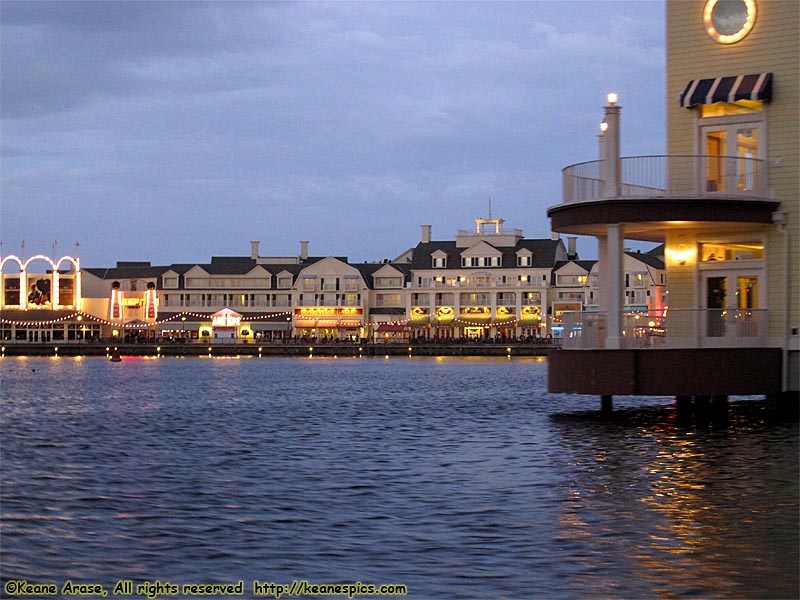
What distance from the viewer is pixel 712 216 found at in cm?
3072

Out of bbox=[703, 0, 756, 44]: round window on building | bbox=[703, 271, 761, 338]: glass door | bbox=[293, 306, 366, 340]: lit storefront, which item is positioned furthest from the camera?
bbox=[293, 306, 366, 340]: lit storefront

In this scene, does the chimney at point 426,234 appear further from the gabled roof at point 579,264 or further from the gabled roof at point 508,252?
the gabled roof at point 579,264

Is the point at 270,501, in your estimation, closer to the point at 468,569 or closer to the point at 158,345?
the point at 468,569

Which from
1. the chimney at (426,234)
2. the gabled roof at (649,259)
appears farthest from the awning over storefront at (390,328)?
the gabled roof at (649,259)

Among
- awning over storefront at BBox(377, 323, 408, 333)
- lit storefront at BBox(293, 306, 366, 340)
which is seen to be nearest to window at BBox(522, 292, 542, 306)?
awning over storefront at BBox(377, 323, 408, 333)

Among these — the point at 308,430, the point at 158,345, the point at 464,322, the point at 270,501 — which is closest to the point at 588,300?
→ the point at 464,322

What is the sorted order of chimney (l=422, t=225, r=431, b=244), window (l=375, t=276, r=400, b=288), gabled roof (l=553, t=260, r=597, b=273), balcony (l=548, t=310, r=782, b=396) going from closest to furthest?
balcony (l=548, t=310, r=782, b=396) < gabled roof (l=553, t=260, r=597, b=273) < window (l=375, t=276, r=400, b=288) < chimney (l=422, t=225, r=431, b=244)

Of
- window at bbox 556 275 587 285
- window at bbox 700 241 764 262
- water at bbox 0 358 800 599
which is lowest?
water at bbox 0 358 800 599

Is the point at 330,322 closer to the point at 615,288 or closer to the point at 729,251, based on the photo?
the point at 729,251

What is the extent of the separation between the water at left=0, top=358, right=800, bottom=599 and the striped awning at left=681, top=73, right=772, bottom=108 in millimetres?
8527

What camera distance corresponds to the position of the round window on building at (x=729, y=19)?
31984 mm

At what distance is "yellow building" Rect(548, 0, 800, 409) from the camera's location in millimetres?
30562

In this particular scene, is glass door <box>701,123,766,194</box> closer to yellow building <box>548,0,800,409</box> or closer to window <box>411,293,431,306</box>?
yellow building <box>548,0,800,409</box>

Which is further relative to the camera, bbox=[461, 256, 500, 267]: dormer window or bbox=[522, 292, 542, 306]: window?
bbox=[461, 256, 500, 267]: dormer window
